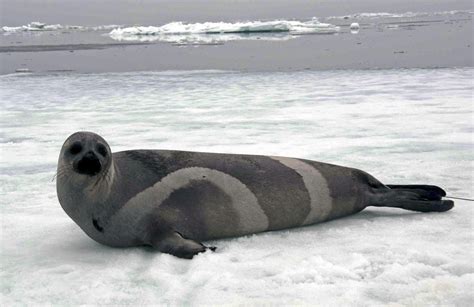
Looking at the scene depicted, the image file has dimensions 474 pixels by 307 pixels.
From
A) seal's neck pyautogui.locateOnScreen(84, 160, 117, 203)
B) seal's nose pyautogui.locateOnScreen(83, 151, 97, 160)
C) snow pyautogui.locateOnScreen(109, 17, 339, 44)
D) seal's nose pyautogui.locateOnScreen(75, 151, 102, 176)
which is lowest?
snow pyautogui.locateOnScreen(109, 17, 339, 44)

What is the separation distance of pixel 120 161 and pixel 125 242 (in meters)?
0.38

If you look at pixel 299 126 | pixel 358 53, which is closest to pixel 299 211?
pixel 299 126

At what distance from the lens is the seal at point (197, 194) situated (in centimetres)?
266

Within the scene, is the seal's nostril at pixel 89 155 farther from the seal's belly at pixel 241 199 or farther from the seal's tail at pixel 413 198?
the seal's tail at pixel 413 198

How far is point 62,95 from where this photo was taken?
9695mm

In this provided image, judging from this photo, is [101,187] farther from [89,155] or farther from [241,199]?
[241,199]

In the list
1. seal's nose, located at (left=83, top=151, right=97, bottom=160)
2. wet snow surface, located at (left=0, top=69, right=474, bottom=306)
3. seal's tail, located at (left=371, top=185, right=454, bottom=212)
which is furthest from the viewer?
seal's tail, located at (left=371, top=185, right=454, bottom=212)

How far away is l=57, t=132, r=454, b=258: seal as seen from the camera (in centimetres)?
266

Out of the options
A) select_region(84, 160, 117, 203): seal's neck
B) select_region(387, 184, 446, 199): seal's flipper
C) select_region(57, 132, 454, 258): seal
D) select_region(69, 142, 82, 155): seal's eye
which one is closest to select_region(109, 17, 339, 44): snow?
select_region(387, 184, 446, 199): seal's flipper

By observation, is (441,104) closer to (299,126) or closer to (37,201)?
(299,126)

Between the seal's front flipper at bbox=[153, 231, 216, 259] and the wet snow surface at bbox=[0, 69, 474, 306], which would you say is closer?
the wet snow surface at bbox=[0, 69, 474, 306]

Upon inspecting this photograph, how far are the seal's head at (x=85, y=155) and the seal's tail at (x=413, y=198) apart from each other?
1.41 metres

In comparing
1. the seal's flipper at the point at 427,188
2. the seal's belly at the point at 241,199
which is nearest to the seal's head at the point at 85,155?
the seal's belly at the point at 241,199

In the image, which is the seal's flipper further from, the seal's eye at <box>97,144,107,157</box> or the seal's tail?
the seal's eye at <box>97,144,107,157</box>
